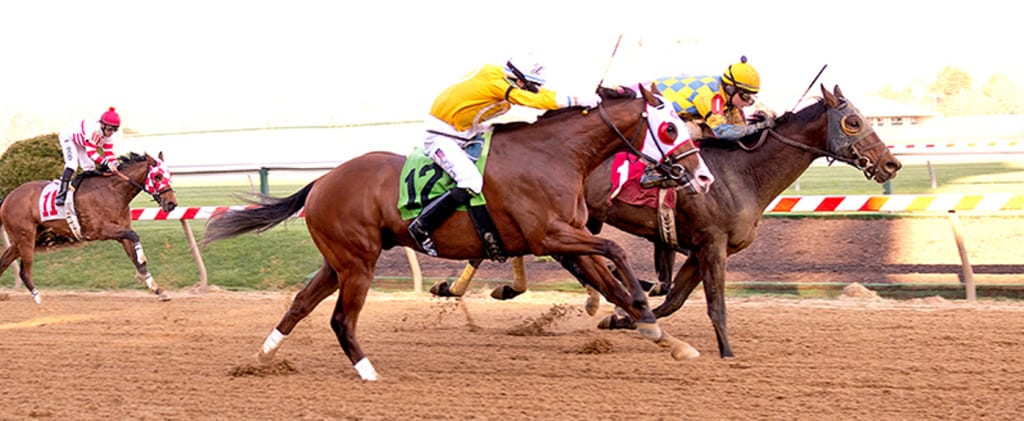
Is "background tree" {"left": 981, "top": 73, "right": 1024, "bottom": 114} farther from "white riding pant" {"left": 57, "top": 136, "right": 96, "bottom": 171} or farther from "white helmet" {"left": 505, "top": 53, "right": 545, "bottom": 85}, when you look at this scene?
"white helmet" {"left": 505, "top": 53, "right": 545, "bottom": 85}

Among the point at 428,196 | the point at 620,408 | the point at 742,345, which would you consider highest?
the point at 428,196

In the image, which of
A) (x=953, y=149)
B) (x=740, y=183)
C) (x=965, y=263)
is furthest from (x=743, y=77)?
(x=953, y=149)

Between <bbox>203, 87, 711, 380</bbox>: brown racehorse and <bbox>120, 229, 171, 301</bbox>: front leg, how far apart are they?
5007mm

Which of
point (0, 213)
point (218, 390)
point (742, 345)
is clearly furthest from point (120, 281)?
point (742, 345)

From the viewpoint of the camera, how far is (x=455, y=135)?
6672 mm

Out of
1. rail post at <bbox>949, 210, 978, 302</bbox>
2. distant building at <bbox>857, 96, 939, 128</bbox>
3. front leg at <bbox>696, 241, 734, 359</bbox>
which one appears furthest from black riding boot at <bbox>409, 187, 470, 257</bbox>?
distant building at <bbox>857, 96, 939, 128</bbox>

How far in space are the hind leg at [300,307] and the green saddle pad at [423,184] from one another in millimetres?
758

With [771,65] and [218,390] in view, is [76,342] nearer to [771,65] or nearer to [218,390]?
[218,390]

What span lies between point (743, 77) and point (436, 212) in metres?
2.69

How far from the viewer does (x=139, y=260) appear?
37.7ft

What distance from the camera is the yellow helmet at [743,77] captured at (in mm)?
7750

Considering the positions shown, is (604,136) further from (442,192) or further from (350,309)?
(350,309)

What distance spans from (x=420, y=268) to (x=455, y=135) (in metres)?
5.56

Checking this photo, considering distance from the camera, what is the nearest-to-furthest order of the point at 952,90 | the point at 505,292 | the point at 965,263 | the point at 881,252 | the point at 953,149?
1. the point at 505,292
2. the point at 965,263
3. the point at 881,252
4. the point at 953,149
5. the point at 952,90
